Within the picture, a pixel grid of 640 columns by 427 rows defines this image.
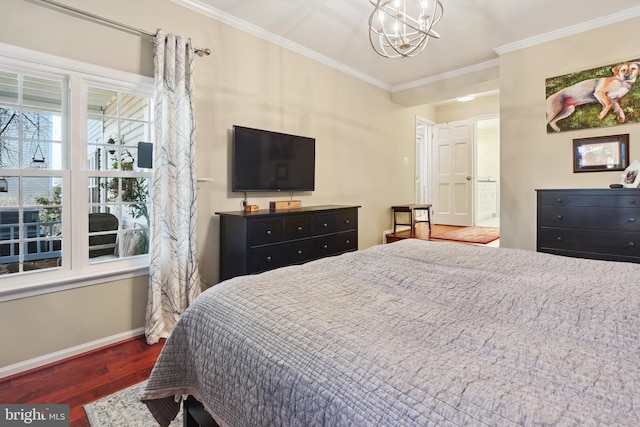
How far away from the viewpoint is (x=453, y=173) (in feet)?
22.0

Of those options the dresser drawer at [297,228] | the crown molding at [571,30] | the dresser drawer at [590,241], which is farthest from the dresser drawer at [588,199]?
the dresser drawer at [297,228]

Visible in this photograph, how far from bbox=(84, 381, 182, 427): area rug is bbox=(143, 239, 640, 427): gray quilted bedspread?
0.49 meters

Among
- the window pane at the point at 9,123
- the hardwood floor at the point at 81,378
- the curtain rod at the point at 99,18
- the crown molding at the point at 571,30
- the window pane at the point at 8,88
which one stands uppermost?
the crown molding at the point at 571,30

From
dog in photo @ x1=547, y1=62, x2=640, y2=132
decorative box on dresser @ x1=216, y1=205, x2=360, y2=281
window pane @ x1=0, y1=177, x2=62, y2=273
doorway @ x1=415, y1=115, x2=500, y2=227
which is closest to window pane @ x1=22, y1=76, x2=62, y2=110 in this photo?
window pane @ x1=0, y1=177, x2=62, y2=273

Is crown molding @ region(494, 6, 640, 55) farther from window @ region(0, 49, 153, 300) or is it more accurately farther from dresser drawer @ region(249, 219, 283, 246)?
window @ region(0, 49, 153, 300)

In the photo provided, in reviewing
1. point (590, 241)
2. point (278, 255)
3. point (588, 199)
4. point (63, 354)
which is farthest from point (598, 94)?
point (63, 354)

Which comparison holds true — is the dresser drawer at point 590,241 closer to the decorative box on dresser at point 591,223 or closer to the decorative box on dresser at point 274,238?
the decorative box on dresser at point 591,223

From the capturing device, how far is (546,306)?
1.00 meters

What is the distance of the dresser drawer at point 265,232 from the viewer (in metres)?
2.73

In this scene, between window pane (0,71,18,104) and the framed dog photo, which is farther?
the framed dog photo

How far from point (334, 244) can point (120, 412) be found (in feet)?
7.66

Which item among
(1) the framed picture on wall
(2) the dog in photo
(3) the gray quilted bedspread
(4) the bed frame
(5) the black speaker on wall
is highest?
(2) the dog in photo

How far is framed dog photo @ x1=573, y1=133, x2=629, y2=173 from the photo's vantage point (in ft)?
9.93

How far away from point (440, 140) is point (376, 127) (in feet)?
8.48
